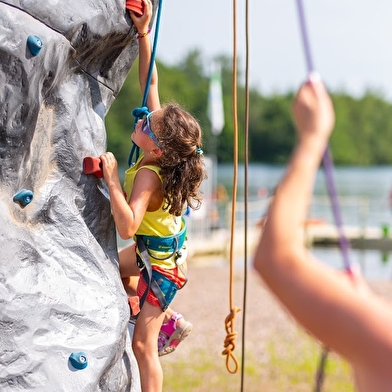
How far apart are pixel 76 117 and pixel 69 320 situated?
2.52 ft

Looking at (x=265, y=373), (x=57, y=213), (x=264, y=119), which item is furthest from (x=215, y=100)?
(x=264, y=119)

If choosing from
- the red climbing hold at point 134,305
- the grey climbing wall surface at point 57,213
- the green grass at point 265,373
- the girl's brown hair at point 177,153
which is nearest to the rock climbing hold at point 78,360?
the grey climbing wall surface at point 57,213

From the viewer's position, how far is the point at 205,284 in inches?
576

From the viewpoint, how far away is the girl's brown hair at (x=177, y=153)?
3.01m

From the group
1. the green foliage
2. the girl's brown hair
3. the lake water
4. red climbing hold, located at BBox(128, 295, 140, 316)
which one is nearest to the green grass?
the lake water

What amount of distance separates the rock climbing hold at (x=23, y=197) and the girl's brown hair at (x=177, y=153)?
526mm

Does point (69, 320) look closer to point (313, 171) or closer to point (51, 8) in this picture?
point (51, 8)

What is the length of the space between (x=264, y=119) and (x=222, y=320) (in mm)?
63957

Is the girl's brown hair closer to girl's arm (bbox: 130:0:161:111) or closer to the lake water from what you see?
girl's arm (bbox: 130:0:161:111)

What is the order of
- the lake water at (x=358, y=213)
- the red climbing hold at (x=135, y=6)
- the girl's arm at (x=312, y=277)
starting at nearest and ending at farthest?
the girl's arm at (x=312, y=277), the red climbing hold at (x=135, y=6), the lake water at (x=358, y=213)

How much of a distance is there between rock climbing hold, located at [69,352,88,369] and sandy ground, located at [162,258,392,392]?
4.72m

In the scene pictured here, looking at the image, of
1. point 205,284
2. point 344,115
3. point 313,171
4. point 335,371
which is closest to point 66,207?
point 313,171

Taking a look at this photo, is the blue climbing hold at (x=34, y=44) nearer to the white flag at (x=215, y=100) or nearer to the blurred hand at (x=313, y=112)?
the blurred hand at (x=313, y=112)

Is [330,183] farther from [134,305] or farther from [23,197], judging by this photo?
[134,305]
